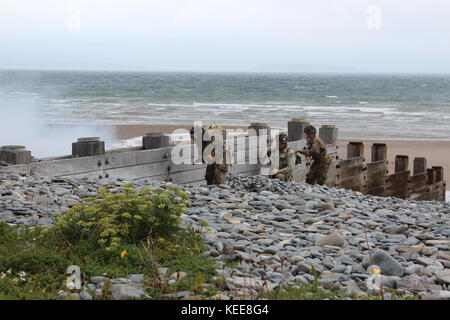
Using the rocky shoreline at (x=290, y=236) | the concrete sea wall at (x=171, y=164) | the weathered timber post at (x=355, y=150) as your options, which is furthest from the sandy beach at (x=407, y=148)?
the rocky shoreline at (x=290, y=236)

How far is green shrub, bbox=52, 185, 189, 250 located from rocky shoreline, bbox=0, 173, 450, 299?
1.67ft

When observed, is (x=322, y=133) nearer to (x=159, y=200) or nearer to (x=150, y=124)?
(x=159, y=200)

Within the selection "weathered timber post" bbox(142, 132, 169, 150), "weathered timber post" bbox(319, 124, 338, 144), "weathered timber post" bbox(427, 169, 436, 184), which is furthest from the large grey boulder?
"weathered timber post" bbox(427, 169, 436, 184)

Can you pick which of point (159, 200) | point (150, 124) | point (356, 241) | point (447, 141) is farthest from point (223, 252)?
point (150, 124)

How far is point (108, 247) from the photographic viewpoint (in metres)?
6.35

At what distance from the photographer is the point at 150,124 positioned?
39.3 meters

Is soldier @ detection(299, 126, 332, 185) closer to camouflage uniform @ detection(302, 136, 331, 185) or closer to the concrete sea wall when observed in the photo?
camouflage uniform @ detection(302, 136, 331, 185)

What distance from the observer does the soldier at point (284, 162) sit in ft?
43.3

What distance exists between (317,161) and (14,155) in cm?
628

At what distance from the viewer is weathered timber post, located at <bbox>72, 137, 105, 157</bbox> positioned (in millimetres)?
11023

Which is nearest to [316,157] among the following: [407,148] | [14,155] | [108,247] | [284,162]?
[284,162]

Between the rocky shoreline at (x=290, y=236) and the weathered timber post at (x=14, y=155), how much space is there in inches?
22.9

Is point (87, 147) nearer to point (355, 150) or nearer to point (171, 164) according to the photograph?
point (171, 164)
